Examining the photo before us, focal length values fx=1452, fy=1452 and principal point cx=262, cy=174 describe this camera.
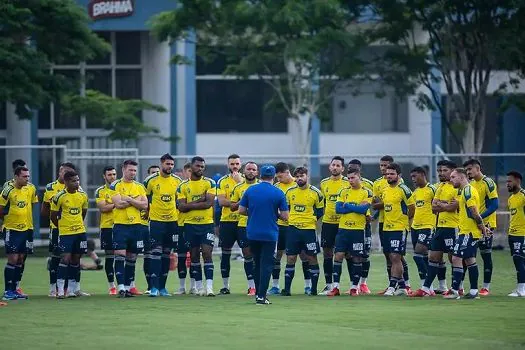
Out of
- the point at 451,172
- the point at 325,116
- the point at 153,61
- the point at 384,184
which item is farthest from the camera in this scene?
the point at 153,61

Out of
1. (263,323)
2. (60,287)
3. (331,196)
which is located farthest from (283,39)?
(263,323)

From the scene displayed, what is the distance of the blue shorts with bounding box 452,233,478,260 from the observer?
22.8m

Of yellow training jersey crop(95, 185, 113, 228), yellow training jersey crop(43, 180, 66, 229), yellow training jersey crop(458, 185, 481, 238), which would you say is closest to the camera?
yellow training jersey crop(458, 185, 481, 238)

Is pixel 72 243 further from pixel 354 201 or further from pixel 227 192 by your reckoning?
pixel 354 201

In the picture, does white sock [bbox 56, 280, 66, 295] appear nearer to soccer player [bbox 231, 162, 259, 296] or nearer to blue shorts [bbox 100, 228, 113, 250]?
blue shorts [bbox 100, 228, 113, 250]

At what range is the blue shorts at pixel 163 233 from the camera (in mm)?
24516

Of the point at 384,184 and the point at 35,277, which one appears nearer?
the point at 384,184

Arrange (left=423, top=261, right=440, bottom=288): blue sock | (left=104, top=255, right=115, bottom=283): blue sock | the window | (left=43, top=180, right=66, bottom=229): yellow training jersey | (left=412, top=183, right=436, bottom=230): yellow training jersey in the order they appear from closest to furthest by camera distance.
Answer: (left=423, top=261, right=440, bottom=288): blue sock, (left=412, top=183, right=436, bottom=230): yellow training jersey, (left=104, top=255, right=115, bottom=283): blue sock, (left=43, top=180, right=66, bottom=229): yellow training jersey, the window

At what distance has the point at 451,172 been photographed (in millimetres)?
23609

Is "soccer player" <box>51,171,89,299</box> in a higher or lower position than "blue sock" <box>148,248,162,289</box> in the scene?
higher

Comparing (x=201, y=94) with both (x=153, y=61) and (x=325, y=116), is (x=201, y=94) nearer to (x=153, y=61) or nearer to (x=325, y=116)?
(x=153, y=61)

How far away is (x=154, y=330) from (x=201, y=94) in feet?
124

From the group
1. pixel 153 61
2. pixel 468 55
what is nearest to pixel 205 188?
pixel 468 55

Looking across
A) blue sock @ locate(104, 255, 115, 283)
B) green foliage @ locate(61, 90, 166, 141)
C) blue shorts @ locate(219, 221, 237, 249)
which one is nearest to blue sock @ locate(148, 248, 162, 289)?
blue sock @ locate(104, 255, 115, 283)
